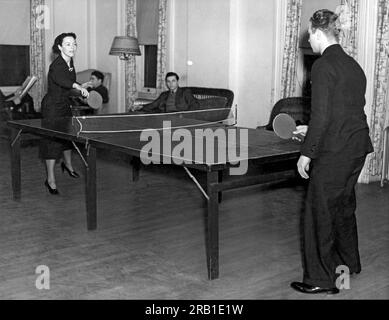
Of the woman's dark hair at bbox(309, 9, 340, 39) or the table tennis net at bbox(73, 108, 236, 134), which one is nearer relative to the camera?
the woman's dark hair at bbox(309, 9, 340, 39)

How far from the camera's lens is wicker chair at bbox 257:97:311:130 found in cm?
686

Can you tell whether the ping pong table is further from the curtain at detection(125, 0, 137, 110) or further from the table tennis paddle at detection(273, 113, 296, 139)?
the curtain at detection(125, 0, 137, 110)

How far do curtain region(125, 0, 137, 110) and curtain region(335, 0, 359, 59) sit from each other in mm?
4313

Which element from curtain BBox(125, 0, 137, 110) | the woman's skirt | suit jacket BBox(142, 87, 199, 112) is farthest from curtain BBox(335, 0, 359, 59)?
curtain BBox(125, 0, 137, 110)

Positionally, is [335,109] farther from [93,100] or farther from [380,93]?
[380,93]

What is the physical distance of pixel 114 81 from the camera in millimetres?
10562

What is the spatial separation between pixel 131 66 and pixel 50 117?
4242 mm

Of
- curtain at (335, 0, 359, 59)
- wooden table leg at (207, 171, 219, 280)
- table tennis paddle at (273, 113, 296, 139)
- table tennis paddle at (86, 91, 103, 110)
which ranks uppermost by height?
curtain at (335, 0, 359, 59)

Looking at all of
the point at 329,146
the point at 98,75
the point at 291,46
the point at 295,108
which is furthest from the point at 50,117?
the point at 98,75

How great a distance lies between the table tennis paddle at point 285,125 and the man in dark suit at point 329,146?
55 centimetres

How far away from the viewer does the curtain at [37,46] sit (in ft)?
34.3

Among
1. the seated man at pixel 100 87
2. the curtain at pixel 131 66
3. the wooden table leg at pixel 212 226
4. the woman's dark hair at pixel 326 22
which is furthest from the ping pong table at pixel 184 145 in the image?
the curtain at pixel 131 66

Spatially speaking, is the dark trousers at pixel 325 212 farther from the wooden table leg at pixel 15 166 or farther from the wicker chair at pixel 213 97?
the wicker chair at pixel 213 97
